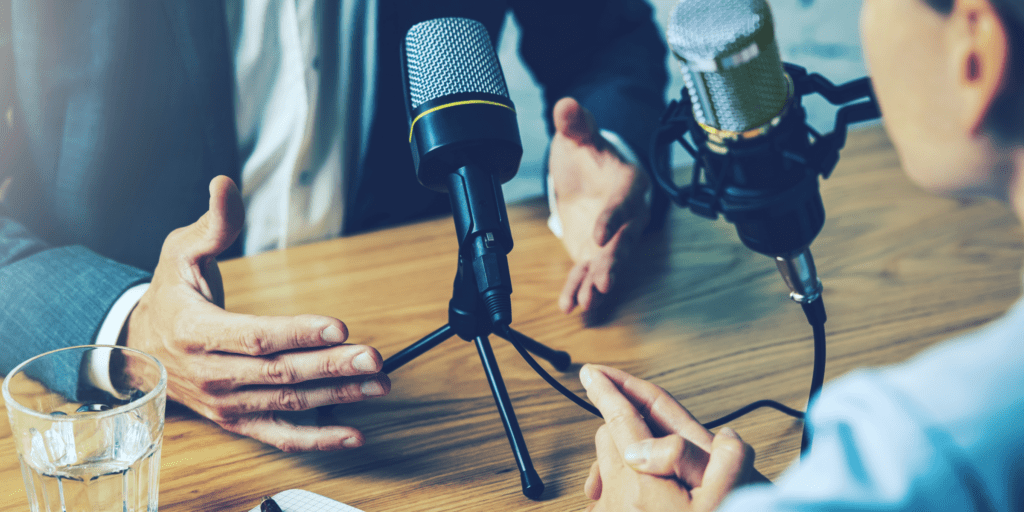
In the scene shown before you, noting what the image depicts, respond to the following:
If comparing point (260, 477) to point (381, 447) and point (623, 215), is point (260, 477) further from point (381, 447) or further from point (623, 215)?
point (623, 215)

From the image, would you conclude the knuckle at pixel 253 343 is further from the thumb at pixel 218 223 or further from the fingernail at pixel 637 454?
the fingernail at pixel 637 454

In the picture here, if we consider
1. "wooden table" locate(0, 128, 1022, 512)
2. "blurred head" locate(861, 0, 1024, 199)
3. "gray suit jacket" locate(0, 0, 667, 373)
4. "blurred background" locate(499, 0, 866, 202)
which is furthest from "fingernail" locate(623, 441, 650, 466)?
"blurred background" locate(499, 0, 866, 202)

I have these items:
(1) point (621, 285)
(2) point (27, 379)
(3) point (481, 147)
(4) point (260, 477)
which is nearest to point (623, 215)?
(1) point (621, 285)

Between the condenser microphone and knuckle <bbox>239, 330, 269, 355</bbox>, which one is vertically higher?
the condenser microphone

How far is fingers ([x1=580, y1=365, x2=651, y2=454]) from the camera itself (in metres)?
0.44

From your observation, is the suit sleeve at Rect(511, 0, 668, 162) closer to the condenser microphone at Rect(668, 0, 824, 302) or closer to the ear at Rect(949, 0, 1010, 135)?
the condenser microphone at Rect(668, 0, 824, 302)

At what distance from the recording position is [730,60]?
0.37m

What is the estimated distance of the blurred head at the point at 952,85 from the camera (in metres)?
0.29

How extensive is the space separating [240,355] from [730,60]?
1.47 feet

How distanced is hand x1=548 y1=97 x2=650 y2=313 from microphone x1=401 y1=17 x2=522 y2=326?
0.75ft

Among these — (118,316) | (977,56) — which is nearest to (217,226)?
(118,316)

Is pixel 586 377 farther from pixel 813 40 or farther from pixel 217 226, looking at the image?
pixel 813 40

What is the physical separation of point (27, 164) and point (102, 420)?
68 cm

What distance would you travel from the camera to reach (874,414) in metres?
0.28
